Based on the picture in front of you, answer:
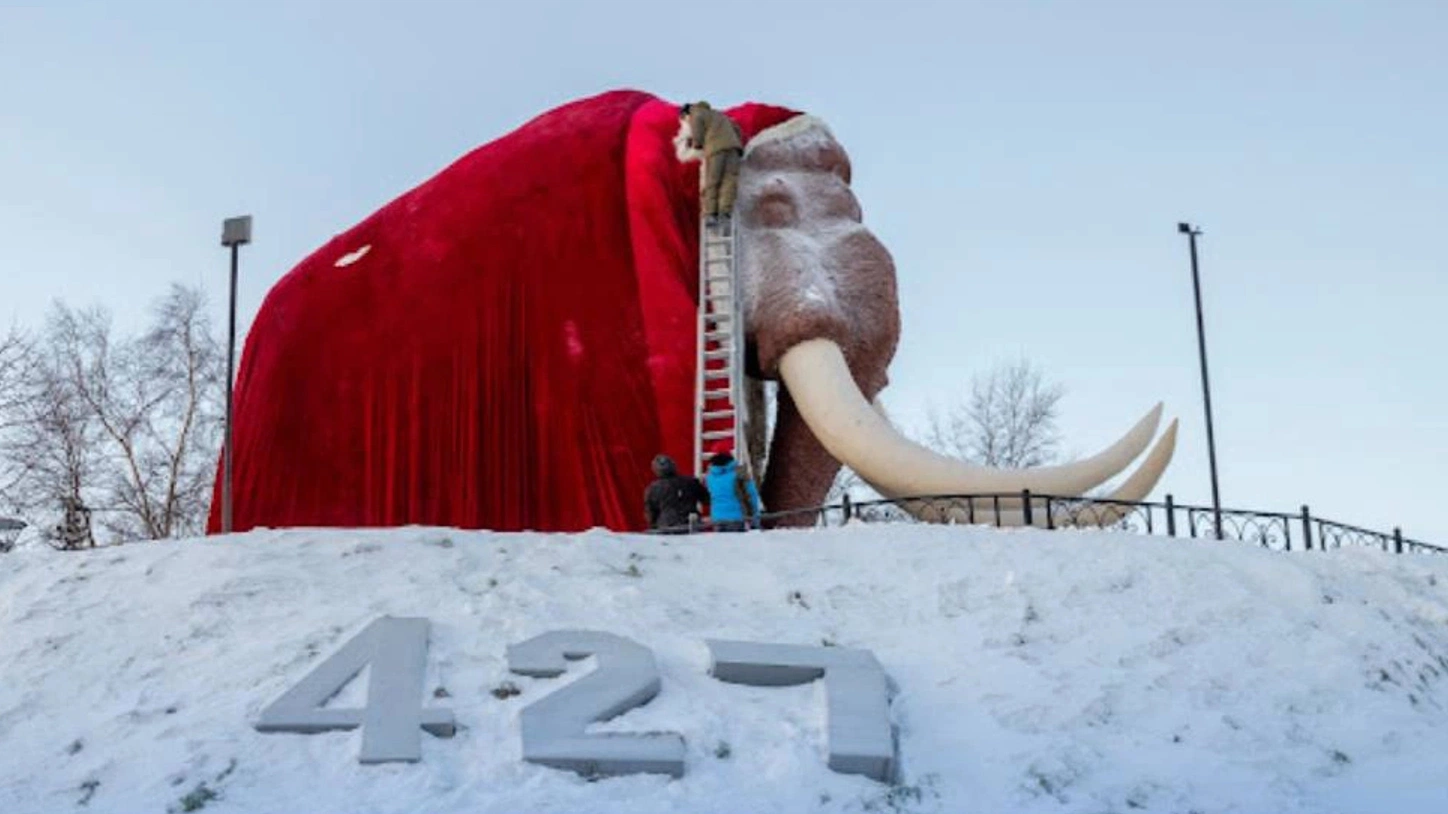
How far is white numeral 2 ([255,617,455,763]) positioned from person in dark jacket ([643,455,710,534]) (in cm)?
350

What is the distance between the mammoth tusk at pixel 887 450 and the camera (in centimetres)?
1367

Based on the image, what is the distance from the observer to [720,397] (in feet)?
48.3

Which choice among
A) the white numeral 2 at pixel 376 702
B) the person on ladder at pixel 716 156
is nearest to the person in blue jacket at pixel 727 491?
the person on ladder at pixel 716 156

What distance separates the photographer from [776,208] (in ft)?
51.7

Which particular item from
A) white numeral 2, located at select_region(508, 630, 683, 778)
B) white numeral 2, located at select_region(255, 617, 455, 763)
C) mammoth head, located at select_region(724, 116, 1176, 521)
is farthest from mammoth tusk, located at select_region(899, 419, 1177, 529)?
white numeral 2, located at select_region(255, 617, 455, 763)

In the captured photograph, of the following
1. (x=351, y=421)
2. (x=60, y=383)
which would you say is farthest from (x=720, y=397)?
(x=60, y=383)

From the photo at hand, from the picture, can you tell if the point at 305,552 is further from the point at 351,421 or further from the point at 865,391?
the point at 865,391

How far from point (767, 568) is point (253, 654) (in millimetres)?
3412

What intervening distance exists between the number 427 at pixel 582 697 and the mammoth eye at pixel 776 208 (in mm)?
6326

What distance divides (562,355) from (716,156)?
2.23m

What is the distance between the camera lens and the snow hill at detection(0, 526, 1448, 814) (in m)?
8.74

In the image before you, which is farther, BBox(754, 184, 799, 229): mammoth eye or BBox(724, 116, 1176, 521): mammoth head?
BBox(754, 184, 799, 229): mammoth eye

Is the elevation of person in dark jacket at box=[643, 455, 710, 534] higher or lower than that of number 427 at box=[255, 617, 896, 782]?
higher

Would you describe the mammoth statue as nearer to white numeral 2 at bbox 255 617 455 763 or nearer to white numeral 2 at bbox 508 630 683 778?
white numeral 2 at bbox 508 630 683 778
